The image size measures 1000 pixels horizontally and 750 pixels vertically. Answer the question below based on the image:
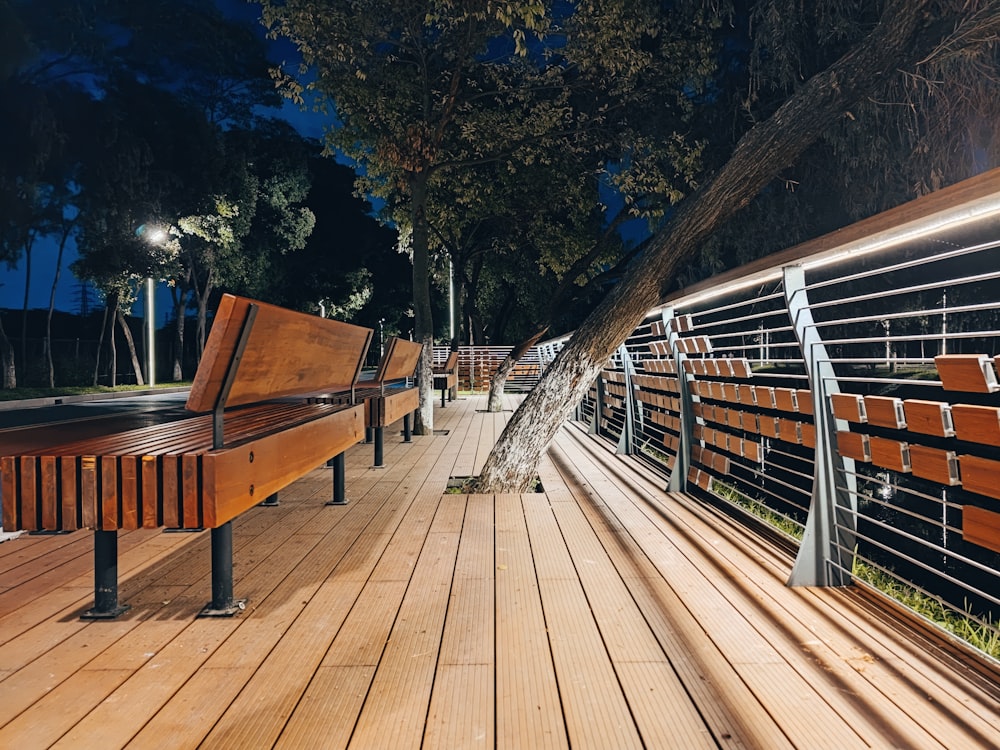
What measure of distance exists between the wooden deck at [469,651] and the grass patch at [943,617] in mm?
177

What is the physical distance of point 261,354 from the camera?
2.23 metres

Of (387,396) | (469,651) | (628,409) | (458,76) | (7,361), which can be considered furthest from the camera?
(7,361)

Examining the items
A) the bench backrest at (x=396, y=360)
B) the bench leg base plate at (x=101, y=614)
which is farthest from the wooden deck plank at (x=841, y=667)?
the bench backrest at (x=396, y=360)

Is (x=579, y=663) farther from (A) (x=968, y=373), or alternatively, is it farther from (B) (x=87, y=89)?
(B) (x=87, y=89)

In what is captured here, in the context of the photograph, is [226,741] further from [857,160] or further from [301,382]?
[857,160]

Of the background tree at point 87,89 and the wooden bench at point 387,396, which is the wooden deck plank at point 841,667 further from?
the background tree at point 87,89

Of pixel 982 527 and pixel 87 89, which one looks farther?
pixel 87 89

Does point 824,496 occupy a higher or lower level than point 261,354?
lower

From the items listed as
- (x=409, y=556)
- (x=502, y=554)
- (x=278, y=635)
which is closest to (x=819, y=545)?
(x=502, y=554)

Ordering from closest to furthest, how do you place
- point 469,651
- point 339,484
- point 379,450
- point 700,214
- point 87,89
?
point 469,651, point 339,484, point 700,214, point 379,450, point 87,89

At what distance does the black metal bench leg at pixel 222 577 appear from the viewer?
2.32 meters

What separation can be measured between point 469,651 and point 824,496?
1.51m

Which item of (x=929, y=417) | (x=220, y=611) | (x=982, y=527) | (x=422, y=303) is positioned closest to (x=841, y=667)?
(x=982, y=527)

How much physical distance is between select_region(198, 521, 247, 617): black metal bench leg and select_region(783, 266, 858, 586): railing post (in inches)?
82.9
